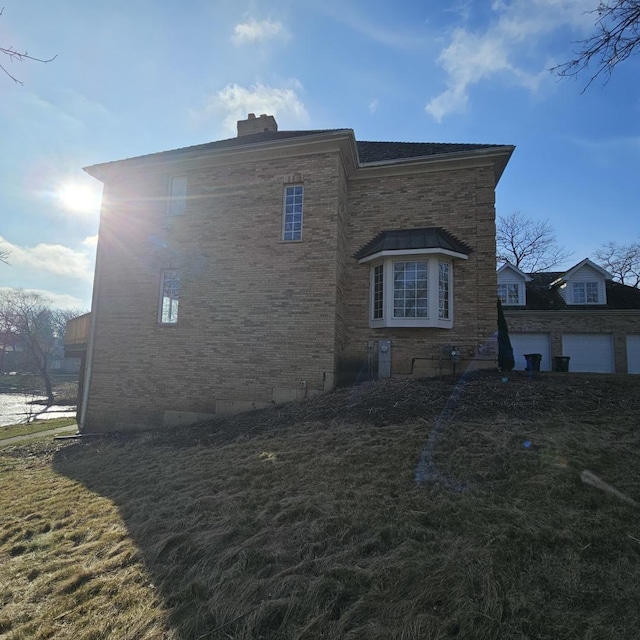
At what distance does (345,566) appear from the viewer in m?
3.13

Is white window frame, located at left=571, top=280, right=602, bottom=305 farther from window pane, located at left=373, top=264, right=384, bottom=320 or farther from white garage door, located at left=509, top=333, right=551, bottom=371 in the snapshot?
window pane, located at left=373, top=264, right=384, bottom=320

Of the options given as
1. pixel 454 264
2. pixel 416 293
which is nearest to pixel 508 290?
pixel 454 264

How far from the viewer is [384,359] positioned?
10.8m

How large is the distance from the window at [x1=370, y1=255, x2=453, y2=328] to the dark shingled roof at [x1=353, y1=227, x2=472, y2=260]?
1.14ft

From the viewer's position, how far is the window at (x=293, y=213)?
Answer: 36.1ft

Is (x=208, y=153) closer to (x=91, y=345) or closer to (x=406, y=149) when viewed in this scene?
(x=406, y=149)

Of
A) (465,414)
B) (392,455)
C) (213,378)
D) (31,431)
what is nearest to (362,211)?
(213,378)

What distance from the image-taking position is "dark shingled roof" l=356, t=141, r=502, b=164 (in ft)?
37.6

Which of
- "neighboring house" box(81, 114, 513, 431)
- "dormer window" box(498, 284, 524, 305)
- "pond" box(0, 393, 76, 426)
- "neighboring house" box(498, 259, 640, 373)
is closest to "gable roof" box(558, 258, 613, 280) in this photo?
"neighboring house" box(498, 259, 640, 373)

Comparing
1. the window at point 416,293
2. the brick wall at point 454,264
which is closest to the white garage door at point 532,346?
the brick wall at point 454,264

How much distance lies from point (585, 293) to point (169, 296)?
17.9m

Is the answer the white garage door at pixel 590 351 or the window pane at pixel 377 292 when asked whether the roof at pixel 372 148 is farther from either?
the white garage door at pixel 590 351

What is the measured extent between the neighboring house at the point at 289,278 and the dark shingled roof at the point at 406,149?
12 cm

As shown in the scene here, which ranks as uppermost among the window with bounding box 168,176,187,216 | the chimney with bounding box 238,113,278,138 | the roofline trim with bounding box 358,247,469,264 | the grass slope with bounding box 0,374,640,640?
the chimney with bounding box 238,113,278,138
